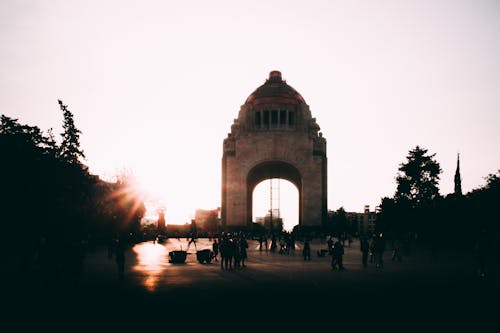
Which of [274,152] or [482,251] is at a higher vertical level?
[274,152]

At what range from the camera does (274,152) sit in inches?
2365

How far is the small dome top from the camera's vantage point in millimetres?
60875

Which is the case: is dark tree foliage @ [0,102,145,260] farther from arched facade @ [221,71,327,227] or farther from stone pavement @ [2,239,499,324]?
arched facade @ [221,71,327,227]

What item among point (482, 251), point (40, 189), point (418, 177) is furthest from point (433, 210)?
point (40, 189)

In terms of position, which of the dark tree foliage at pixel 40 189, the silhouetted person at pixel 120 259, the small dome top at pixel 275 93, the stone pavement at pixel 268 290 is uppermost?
the small dome top at pixel 275 93

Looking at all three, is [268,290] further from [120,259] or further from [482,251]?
[482,251]

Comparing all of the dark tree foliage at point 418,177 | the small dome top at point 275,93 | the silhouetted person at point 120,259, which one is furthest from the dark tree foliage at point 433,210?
the small dome top at point 275,93

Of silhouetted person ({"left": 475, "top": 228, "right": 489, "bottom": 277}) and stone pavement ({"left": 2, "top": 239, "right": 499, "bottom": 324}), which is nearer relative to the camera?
stone pavement ({"left": 2, "top": 239, "right": 499, "bottom": 324})

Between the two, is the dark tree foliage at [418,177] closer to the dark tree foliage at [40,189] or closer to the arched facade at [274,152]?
the arched facade at [274,152]

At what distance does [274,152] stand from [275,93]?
26.4 ft

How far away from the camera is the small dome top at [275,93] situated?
60.9 metres

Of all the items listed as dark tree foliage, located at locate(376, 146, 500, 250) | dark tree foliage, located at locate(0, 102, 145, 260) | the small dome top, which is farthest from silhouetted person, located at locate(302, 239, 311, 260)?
the small dome top

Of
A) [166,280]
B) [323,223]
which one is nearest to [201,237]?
[323,223]

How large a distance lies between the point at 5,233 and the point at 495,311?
22370 mm
